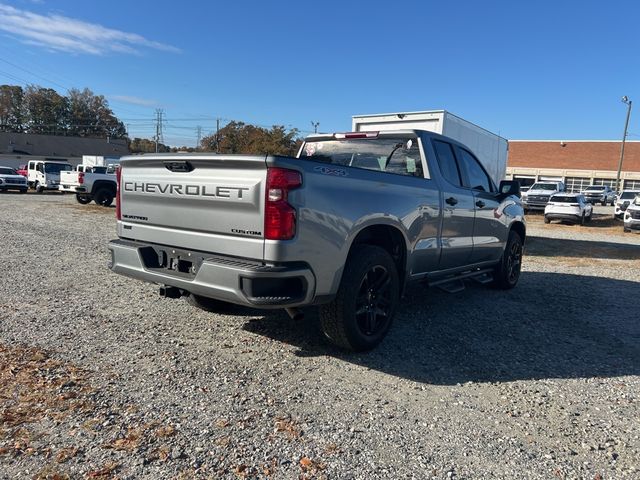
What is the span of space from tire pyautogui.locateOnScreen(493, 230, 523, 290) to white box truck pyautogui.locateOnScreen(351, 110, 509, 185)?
3521mm

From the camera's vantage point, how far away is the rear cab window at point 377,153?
5.50 m

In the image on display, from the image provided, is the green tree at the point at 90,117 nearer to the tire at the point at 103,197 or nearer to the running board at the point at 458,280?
the tire at the point at 103,197

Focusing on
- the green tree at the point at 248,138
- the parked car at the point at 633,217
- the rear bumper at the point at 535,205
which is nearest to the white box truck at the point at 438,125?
the parked car at the point at 633,217

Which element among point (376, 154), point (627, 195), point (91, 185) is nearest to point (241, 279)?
point (376, 154)

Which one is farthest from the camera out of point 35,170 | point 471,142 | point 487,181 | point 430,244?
point 35,170

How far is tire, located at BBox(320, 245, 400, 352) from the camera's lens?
411 centimetres

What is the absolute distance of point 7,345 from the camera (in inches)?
170

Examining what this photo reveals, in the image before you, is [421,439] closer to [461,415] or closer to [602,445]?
[461,415]

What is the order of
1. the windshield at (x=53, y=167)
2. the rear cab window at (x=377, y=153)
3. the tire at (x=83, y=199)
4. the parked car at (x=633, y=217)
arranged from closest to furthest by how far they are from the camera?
the rear cab window at (x=377, y=153), the parked car at (x=633, y=217), the tire at (x=83, y=199), the windshield at (x=53, y=167)

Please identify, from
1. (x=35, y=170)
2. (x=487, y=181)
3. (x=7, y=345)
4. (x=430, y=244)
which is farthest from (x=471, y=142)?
(x=35, y=170)

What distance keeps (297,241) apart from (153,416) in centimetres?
151

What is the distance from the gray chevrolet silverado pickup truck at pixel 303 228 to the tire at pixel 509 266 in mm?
1788

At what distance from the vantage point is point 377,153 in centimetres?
570

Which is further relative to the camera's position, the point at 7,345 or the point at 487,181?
the point at 487,181
